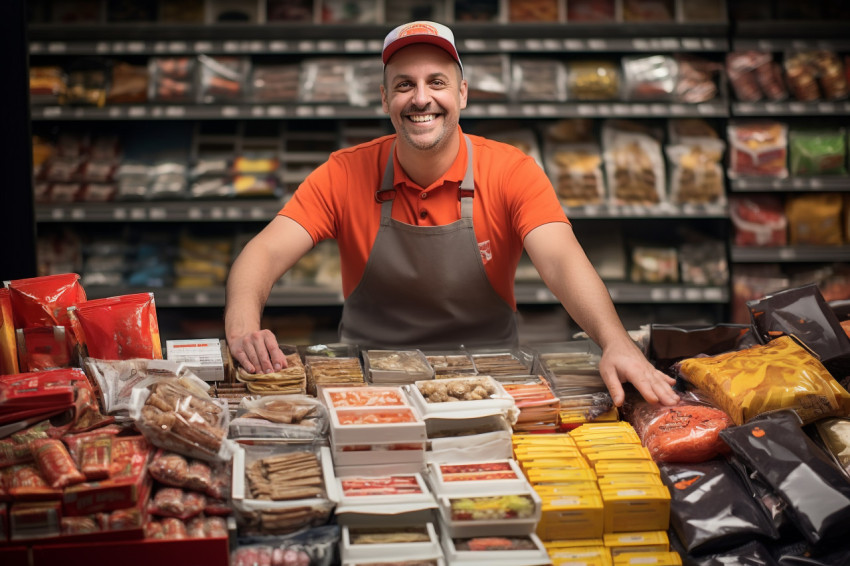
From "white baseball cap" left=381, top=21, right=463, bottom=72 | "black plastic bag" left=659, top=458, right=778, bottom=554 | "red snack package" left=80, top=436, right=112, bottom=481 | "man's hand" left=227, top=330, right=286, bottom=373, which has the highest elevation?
"white baseball cap" left=381, top=21, right=463, bottom=72

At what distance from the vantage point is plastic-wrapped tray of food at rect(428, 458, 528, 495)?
1480 millimetres

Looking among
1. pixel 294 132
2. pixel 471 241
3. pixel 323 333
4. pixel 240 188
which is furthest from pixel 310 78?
pixel 471 241

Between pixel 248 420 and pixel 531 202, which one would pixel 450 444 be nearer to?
pixel 248 420

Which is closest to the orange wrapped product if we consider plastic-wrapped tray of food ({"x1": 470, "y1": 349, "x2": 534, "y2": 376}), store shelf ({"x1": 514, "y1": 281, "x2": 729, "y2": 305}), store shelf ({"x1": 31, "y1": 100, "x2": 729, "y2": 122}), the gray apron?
plastic-wrapped tray of food ({"x1": 470, "y1": 349, "x2": 534, "y2": 376})

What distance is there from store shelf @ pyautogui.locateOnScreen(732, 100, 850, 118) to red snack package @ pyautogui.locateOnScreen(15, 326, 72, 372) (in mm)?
3890

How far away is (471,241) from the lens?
271cm

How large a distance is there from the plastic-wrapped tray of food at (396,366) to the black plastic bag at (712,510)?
611mm

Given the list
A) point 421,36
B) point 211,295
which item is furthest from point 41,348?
point 211,295

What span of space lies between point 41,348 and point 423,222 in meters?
1.29

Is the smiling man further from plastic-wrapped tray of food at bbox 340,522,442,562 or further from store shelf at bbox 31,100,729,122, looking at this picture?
store shelf at bbox 31,100,729,122

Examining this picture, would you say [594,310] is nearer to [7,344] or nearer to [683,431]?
[683,431]

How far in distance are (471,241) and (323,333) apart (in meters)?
2.32

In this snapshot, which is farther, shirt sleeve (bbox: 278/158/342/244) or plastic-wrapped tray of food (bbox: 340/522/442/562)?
shirt sleeve (bbox: 278/158/342/244)

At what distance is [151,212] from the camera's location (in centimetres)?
454
